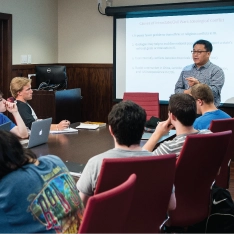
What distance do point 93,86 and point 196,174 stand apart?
5010mm

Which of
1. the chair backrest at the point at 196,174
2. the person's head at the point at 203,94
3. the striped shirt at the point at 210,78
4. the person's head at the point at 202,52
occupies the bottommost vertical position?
the chair backrest at the point at 196,174

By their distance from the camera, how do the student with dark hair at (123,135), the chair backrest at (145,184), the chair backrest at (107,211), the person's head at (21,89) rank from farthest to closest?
the person's head at (21,89)
the student with dark hair at (123,135)
the chair backrest at (145,184)
the chair backrest at (107,211)

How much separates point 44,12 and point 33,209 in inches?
237

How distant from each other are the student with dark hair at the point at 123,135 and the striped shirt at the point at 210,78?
328 centimetres

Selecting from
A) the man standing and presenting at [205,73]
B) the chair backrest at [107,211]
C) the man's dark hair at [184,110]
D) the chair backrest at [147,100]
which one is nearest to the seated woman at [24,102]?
the chair backrest at [147,100]

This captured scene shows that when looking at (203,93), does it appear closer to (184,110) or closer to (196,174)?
(184,110)

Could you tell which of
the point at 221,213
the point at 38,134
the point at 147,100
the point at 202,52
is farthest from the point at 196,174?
the point at 202,52

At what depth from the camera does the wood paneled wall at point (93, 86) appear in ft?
23.6

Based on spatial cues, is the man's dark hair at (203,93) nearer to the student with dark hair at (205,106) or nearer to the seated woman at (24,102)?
the student with dark hair at (205,106)

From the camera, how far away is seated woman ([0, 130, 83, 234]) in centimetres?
154

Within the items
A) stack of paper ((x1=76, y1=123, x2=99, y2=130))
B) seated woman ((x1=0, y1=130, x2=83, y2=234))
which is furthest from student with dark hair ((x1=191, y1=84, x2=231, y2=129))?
seated woman ((x1=0, y1=130, x2=83, y2=234))

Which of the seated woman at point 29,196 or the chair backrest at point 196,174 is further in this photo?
the chair backrest at point 196,174

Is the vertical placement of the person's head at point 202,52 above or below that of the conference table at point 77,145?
above

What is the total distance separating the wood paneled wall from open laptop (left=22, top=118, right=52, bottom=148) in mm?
3769
